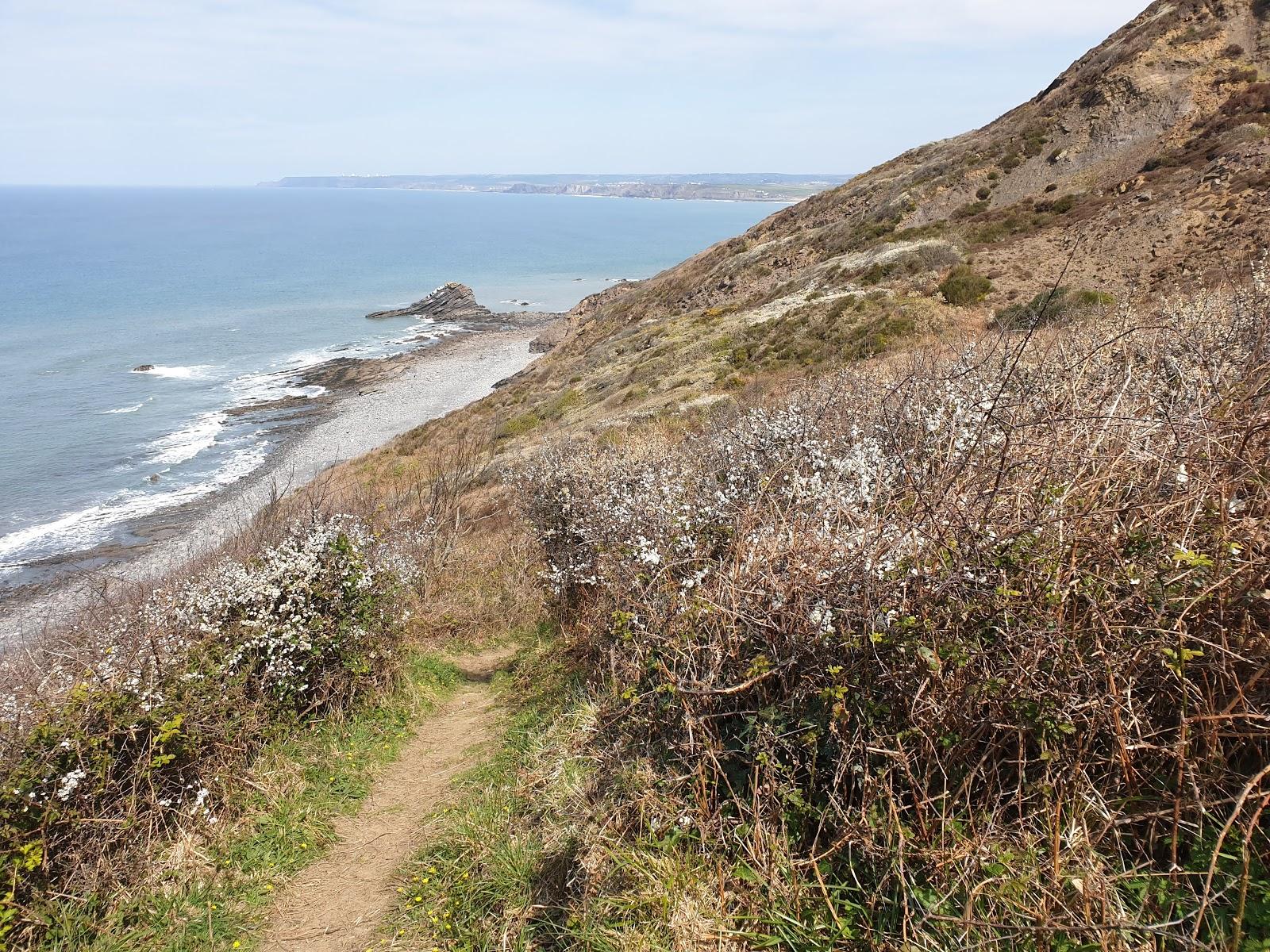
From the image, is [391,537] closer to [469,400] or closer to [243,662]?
[243,662]

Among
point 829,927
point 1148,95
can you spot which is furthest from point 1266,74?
point 829,927

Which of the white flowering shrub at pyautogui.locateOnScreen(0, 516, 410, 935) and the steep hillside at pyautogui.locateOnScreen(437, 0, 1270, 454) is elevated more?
the steep hillside at pyautogui.locateOnScreen(437, 0, 1270, 454)

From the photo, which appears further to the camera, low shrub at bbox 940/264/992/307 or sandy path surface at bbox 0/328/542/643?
low shrub at bbox 940/264/992/307

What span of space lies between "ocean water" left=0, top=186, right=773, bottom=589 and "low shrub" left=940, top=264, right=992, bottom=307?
3137 centimetres

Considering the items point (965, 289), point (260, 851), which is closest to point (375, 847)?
point (260, 851)

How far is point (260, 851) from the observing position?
5.87 metres

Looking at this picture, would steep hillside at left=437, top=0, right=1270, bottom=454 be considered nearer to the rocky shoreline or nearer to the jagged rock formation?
the jagged rock formation

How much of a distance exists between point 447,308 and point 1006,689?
81434mm

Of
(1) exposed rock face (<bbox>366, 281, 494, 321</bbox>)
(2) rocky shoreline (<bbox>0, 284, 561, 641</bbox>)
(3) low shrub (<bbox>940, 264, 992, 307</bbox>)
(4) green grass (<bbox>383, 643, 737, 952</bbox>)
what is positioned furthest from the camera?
(1) exposed rock face (<bbox>366, 281, 494, 321</bbox>)

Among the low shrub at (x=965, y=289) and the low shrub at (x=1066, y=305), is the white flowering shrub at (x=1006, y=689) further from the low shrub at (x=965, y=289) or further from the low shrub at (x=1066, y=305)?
the low shrub at (x=965, y=289)

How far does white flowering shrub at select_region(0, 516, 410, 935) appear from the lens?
16.9 ft

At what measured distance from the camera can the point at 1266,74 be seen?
99.9 ft

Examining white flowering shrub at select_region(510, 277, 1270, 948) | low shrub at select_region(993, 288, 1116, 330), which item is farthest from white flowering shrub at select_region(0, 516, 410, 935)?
low shrub at select_region(993, 288, 1116, 330)

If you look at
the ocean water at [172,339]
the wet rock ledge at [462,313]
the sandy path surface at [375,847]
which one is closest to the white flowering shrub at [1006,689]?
the sandy path surface at [375,847]
